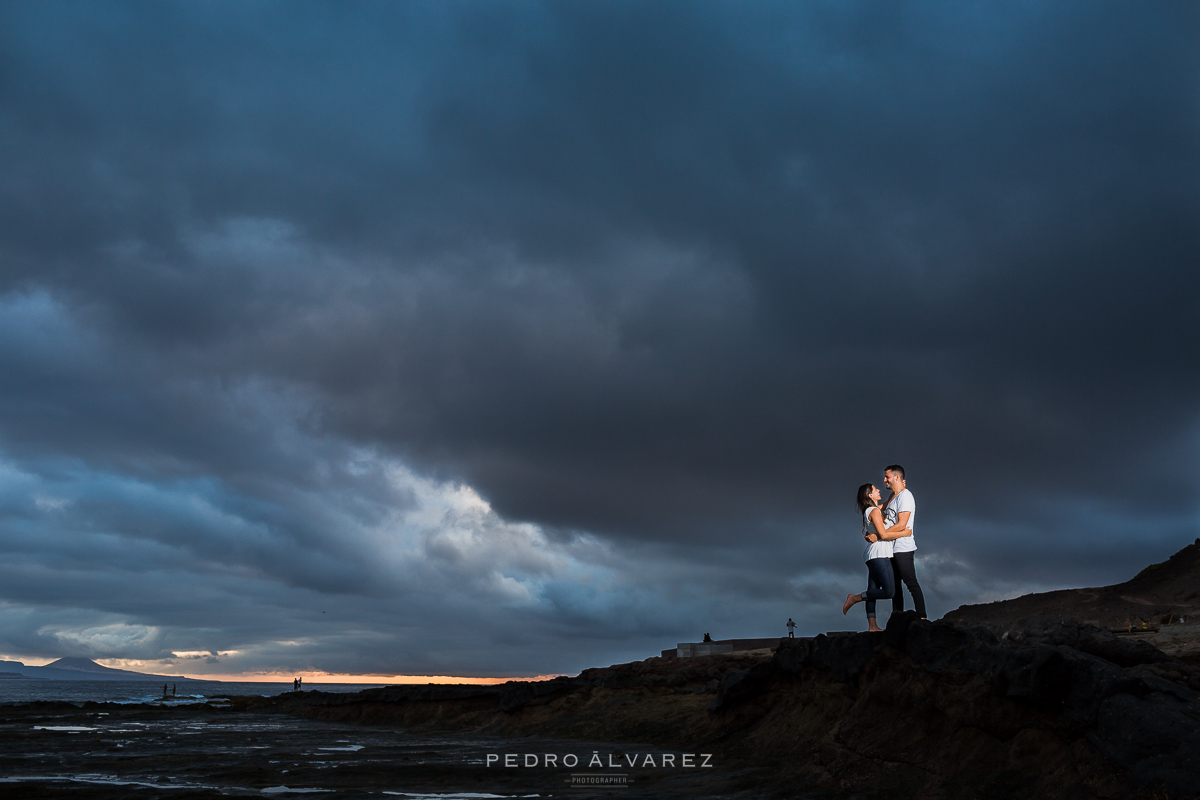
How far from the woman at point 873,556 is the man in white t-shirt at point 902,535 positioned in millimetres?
105

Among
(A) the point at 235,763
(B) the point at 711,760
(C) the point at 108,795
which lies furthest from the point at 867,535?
(A) the point at 235,763

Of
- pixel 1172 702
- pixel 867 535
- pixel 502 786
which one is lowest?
pixel 502 786

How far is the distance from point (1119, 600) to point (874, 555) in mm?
31885

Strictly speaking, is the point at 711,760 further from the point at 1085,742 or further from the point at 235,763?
the point at 235,763

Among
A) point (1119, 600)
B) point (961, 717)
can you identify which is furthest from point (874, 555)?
point (1119, 600)

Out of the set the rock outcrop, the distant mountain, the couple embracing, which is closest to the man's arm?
the couple embracing

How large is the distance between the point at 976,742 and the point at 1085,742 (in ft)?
4.09

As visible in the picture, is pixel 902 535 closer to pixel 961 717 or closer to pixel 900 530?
pixel 900 530

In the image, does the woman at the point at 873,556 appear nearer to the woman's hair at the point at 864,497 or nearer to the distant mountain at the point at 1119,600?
the woman's hair at the point at 864,497

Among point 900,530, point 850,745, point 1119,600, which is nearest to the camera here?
point 850,745

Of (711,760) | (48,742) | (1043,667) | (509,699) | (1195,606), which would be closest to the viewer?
(1043,667)

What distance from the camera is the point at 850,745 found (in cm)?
877

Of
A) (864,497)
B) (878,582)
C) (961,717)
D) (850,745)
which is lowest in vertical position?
(850,745)

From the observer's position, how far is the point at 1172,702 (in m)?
6.07
